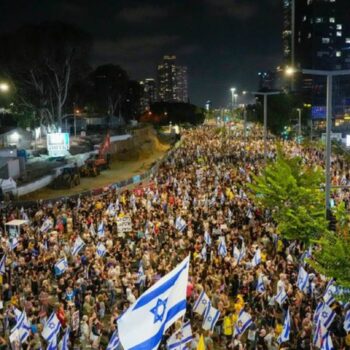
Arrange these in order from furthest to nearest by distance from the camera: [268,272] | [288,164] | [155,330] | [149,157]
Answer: [149,157]
[288,164]
[268,272]
[155,330]

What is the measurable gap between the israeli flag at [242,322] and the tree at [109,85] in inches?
3224

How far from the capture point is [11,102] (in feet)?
184

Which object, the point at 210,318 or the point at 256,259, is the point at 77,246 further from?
the point at 210,318

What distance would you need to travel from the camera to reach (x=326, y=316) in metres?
12.2

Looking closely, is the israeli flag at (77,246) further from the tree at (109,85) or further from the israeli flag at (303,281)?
the tree at (109,85)

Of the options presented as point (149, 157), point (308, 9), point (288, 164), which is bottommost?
point (149, 157)

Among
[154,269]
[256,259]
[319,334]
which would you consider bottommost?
[154,269]

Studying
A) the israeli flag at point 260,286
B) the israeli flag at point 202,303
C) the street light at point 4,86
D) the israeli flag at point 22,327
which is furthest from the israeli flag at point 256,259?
the street light at point 4,86

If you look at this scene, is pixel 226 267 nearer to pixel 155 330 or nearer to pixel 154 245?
pixel 154 245

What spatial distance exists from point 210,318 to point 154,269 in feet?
15.9

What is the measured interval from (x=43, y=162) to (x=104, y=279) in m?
31.8

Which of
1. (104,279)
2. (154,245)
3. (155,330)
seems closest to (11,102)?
(154,245)

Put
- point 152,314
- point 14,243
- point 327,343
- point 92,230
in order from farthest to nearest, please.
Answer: point 92,230, point 14,243, point 327,343, point 152,314

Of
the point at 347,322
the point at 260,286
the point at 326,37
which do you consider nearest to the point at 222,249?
the point at 260,286
